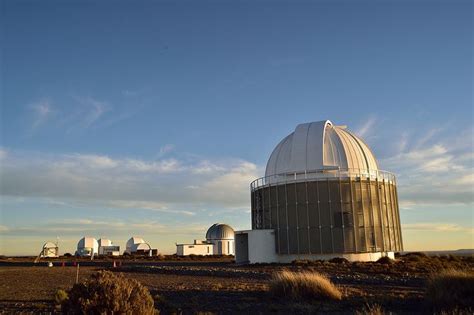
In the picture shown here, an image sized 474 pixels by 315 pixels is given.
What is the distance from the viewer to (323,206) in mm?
29922

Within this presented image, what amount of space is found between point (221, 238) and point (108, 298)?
5921cm

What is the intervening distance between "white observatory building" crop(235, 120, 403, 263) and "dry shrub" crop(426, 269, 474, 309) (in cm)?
1681

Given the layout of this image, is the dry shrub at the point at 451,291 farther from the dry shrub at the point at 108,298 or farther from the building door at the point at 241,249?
the building door at the point at 241,249

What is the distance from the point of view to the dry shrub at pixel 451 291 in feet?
33.5

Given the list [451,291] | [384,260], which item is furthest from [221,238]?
[451,291]

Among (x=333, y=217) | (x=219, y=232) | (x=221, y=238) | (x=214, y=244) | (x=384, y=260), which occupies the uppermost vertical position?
(x=219, y=232)

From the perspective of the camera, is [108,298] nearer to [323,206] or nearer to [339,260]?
[339,260]

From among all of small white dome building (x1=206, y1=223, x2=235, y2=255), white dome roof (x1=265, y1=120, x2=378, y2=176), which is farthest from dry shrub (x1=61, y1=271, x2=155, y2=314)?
small white dome building (x1=206, y1=223, x2=235, y2=255)

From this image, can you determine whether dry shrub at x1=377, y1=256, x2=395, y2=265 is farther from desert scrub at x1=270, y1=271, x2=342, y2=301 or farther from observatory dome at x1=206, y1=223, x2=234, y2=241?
observatory dome at x1=206, y1=223, x2=234, y2=241

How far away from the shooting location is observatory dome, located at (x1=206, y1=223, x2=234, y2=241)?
220 feet

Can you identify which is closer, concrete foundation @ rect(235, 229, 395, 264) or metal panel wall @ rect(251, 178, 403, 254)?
metal panel wall @ rect(251, 178, 403, 254)

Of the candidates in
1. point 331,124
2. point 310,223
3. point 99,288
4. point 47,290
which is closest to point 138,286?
point 99,288

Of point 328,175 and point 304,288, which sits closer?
point 304,288

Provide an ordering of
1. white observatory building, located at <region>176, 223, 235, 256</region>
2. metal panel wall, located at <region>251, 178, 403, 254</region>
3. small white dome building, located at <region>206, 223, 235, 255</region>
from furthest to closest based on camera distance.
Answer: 1. small white dome building, located at <region>206, 223, 235, 255</region>
2. white observatory building, located at <region>176, 223, 235, 256</region>
3. metal panel wall, located at <region>251, 178, 403, 254</region>
